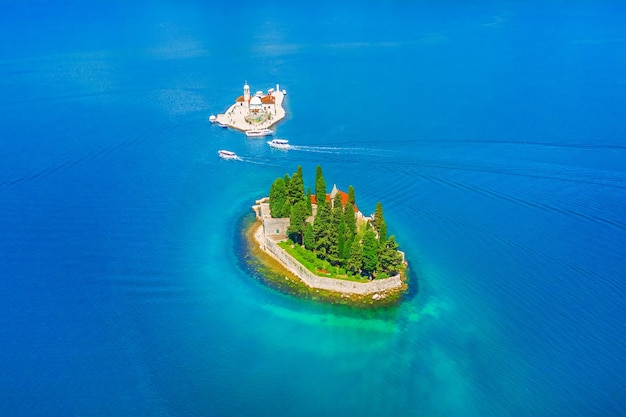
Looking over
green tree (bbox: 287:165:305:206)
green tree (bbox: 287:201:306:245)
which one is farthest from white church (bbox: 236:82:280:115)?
green tree (bbox: 287:201:306:245)

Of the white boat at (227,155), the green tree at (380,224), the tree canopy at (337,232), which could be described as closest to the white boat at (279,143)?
the white boat at (227,155)

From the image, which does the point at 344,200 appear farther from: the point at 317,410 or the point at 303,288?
the point at 317,410

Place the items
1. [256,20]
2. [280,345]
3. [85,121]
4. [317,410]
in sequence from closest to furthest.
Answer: [317,410], [280,345], [85,121], [256,20]

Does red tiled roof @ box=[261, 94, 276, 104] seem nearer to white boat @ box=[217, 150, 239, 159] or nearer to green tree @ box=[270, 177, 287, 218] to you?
white boat @ box=[217, 150, 239, 159]

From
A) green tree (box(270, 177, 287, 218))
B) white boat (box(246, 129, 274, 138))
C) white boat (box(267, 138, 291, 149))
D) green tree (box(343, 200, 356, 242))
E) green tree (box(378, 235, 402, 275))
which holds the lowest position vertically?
green tree (box(378, 235, 402, 275))

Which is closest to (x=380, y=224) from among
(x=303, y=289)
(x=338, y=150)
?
(x=303, y=289)

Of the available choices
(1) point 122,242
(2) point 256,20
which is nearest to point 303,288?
(1) point 122,242

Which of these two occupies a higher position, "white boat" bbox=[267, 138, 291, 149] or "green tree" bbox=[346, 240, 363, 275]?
"white boat" bbox=[267, 138, 291, 149]

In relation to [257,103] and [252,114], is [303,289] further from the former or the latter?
[257,103]
